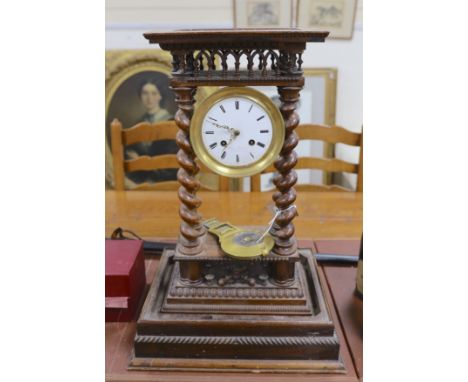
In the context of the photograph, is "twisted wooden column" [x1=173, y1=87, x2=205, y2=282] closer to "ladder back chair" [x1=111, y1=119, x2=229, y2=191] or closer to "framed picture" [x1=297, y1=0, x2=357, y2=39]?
"ladder back chair" [x1=111, y1=119, x2=229, y2=191]

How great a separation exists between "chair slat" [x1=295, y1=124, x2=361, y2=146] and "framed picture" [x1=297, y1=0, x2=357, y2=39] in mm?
782

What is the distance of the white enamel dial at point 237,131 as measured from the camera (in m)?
0.87

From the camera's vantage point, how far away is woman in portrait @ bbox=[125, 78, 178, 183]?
2.34m

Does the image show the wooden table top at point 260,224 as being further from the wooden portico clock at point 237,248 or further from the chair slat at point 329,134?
the chair slat at point 329,134

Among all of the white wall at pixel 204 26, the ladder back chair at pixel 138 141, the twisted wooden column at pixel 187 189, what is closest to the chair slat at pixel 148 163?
the ladder back chair at pixel 138 141

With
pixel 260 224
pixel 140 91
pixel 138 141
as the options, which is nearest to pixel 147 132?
pixel 138 141

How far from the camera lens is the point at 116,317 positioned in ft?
3.24

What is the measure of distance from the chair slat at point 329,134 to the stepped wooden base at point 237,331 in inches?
34.0

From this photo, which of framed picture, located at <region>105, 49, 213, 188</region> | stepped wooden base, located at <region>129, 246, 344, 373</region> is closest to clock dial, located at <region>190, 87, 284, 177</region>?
stepped wooden base, located at <region>129, 246, 344, 373</region>

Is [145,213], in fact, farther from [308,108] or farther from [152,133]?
[308,108]

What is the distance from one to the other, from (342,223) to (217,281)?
1.87 feet

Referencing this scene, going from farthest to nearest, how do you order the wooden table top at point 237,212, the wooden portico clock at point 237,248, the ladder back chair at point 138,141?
the ladder back chair at point 138,141 < the wooden table top at point 237,212 < the wooden portico clock at point 237,248

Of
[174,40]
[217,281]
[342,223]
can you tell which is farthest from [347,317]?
[174,40]

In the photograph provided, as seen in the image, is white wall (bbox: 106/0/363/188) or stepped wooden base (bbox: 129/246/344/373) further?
white wall (bbox: 106/0/363/188)
